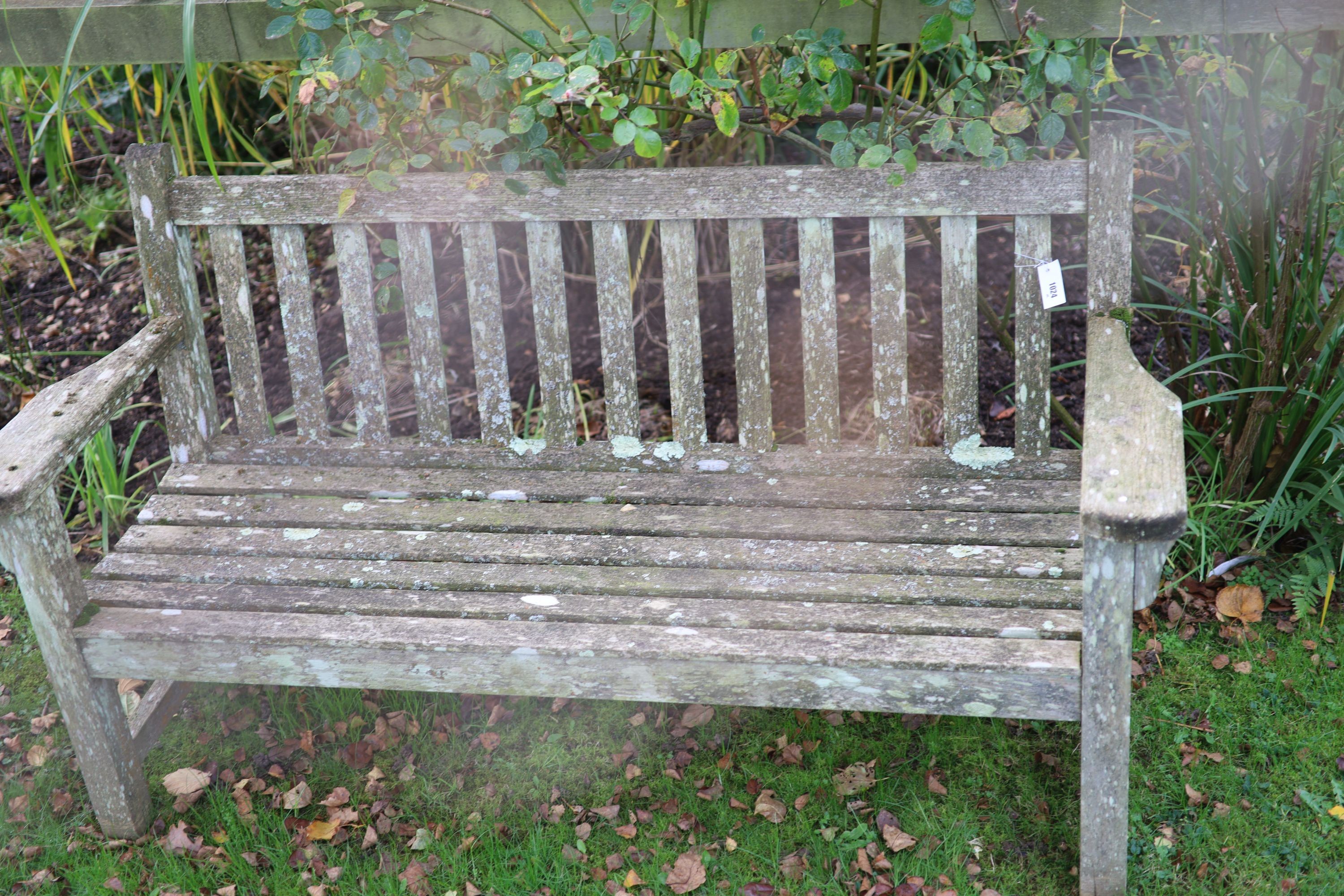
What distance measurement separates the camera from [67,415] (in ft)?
6.94

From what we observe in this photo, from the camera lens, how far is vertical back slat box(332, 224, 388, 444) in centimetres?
247

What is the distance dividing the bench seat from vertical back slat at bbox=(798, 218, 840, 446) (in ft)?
0.26

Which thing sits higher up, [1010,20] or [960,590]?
[1010,20]

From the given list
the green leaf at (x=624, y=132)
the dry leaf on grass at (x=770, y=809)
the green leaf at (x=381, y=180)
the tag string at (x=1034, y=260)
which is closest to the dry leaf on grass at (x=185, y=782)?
the dry leaf on grass at (x=770, y=809)

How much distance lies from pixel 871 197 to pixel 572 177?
602 millimetres

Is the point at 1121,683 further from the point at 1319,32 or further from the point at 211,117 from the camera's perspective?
the point at 211,117

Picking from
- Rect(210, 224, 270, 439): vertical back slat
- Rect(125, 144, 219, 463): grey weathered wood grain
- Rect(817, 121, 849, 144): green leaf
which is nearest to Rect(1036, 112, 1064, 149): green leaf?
Rect(817, 121, 849, 144): green leaf

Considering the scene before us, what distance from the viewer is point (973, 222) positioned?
7.48 ft

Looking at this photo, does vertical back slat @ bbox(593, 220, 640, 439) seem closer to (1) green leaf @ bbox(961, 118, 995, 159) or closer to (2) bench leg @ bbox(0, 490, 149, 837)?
(1) green leaf @ bbox(961, 118, 995, 159)

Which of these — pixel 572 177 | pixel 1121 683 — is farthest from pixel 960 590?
pixel 572 177

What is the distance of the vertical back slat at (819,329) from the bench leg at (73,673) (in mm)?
1444

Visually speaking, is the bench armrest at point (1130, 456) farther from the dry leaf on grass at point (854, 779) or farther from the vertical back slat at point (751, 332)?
the dry leaf on grass at point (854, 779)

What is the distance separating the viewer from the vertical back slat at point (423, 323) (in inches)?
96.2

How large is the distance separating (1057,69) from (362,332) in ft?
4.95
